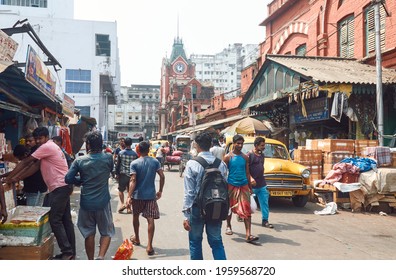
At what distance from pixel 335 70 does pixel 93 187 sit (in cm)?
1014

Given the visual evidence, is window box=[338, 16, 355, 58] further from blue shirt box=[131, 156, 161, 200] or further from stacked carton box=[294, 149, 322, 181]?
blue shirt box=[131, 156, 161, 200]

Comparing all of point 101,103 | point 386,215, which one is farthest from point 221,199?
point 101,103

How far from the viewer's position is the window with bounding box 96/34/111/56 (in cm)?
4688

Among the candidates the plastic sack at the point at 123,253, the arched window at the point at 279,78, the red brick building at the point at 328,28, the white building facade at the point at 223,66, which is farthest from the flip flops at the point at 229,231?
the white building facade at the point at 223,66

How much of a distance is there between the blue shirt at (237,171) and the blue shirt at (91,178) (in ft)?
7.56

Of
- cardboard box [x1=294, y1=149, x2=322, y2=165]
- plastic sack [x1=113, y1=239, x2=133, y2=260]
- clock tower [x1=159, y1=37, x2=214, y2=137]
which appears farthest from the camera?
clock tower [x1=159, y1=37, x2=214, y2=137]

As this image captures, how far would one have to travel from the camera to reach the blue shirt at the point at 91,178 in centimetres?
451

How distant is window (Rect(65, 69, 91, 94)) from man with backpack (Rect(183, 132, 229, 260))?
4336cm

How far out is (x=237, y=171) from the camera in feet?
20.1

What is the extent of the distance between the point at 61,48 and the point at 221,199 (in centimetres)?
4582

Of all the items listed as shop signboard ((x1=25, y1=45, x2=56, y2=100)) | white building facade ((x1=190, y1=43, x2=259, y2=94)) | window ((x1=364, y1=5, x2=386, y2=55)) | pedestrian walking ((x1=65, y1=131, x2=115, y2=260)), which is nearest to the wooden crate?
pedestrian walking ((x1=65, y1=131, x2=115, y2=260))
